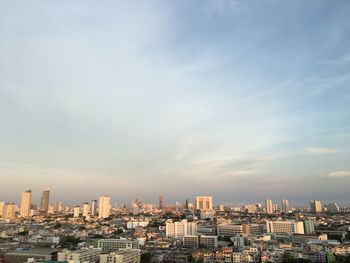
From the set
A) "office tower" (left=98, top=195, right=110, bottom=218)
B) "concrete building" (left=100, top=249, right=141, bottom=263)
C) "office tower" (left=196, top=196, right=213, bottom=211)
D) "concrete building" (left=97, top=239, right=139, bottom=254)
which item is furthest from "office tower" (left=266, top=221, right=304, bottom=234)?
"office tower" (left=98, top=195, right=110, bottom=218)

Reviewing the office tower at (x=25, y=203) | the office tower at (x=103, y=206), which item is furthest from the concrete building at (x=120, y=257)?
the office tower at (x=25, y=203)

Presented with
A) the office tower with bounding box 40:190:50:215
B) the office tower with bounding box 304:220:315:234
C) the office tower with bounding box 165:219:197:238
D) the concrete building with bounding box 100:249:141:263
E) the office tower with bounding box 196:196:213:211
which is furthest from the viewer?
the office tower with bounding box 40:190:50:215

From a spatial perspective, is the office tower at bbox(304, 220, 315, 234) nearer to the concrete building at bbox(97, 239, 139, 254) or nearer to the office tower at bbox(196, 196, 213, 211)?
the concrete building at bbox(97, 239, 139, 254)

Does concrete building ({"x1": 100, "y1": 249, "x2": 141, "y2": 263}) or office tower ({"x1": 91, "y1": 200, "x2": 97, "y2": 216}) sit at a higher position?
office tower ({"x1": 91, "y1": 200, "x2": 97, "y2": 216})

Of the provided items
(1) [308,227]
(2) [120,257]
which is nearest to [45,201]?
(1) [308,227]

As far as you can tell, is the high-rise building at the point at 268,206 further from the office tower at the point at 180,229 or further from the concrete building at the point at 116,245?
the concrete building at the point at 116,245

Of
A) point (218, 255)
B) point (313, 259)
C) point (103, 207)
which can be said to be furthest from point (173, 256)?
point (103, 207)

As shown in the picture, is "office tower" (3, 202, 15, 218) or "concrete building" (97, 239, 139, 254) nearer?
"concrete building" (97, 239, 139, 254)
